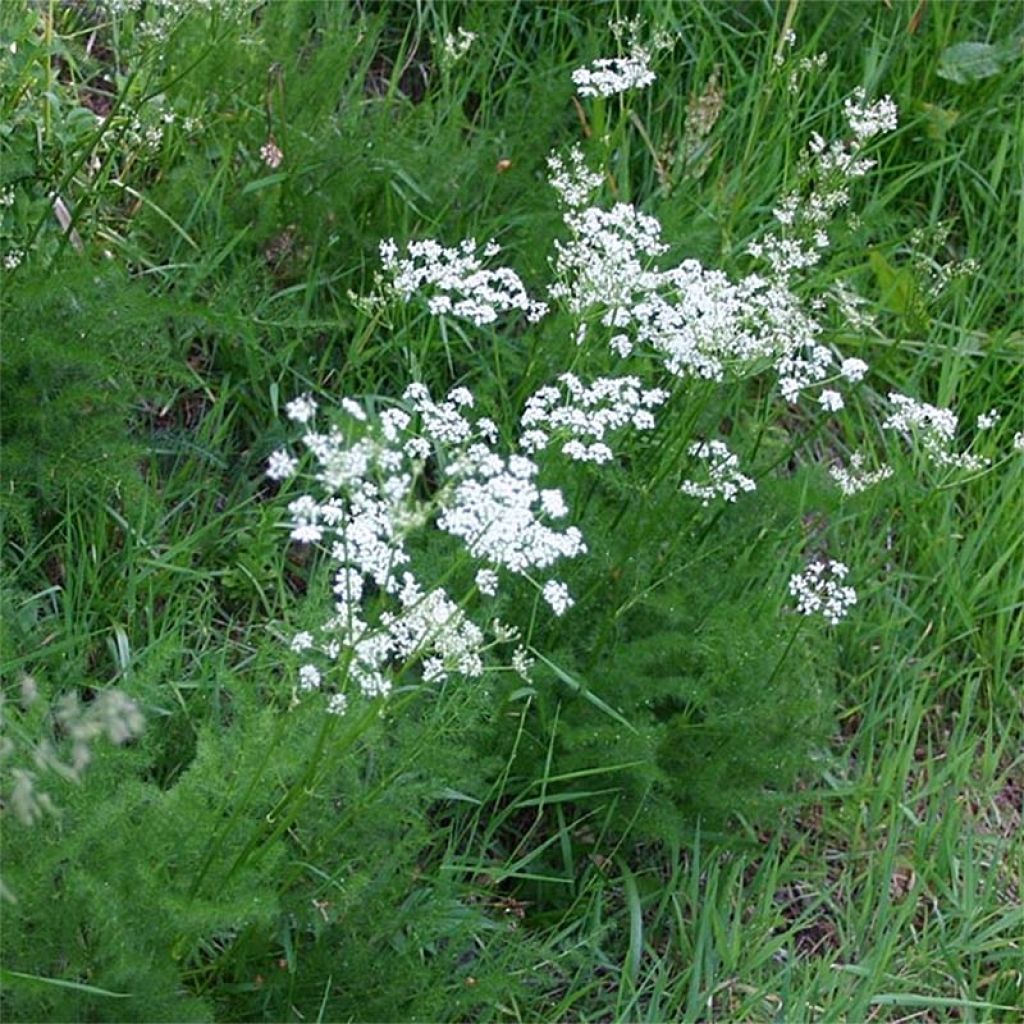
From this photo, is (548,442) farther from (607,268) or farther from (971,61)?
(971,61)

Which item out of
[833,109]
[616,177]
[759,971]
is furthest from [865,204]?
[759,971]

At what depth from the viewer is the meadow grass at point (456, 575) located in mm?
2654

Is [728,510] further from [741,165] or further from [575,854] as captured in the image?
[741,165]

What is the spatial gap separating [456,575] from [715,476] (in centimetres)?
50

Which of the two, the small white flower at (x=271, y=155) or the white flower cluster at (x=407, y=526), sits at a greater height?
the white flower cluster at (x=407, y=526)

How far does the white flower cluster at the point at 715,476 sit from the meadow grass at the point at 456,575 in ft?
0.19

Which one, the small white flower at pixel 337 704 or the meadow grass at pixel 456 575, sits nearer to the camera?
the small white flower at pixel 337 704

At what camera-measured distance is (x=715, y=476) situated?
2965 millimetres

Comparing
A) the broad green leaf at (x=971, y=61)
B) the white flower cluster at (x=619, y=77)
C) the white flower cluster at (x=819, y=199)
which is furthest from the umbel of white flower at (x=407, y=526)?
the broad green leaf at (x=971, y=61)

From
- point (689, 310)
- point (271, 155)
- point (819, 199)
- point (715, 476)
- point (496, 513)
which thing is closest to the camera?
point (496, 513)

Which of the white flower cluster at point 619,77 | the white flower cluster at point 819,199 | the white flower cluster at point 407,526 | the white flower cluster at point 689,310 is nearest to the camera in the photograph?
the white flower cluster at point 407,526

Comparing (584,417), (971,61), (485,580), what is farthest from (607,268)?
(971,61)

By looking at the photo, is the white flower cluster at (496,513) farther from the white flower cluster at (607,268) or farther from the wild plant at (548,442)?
the white flower cluster at (607,268)

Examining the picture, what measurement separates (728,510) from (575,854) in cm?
75
